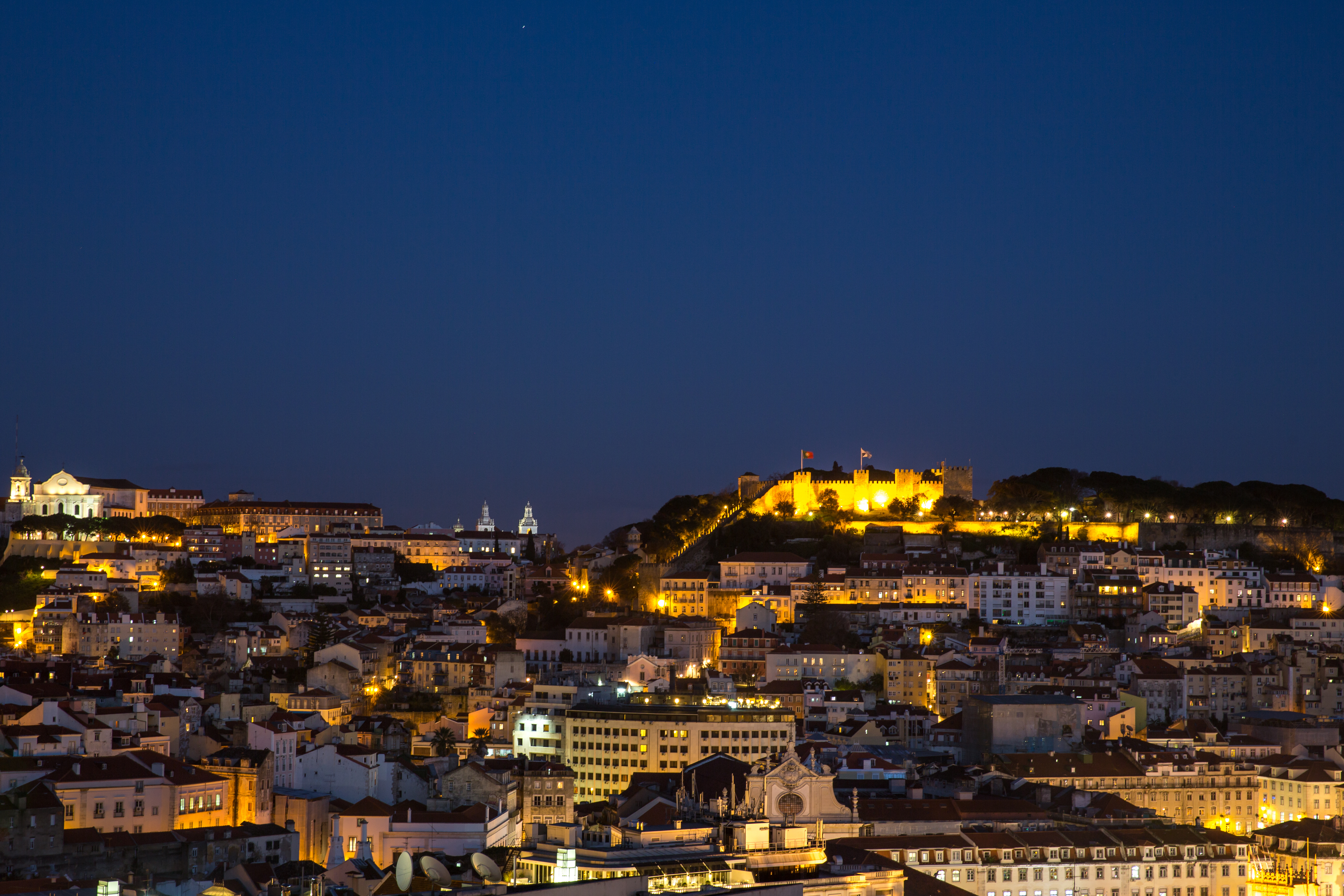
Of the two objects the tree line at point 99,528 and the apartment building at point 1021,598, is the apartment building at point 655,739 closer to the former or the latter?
the apartment building at point 1021,598

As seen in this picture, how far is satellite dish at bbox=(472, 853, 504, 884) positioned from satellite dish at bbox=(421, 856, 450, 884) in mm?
543

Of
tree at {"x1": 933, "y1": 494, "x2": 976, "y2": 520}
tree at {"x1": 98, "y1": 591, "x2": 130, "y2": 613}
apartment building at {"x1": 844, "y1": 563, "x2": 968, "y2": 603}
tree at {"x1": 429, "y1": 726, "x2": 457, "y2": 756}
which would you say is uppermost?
tree at {"x1": 933, "y1": 494, "x2": 976, "y2": 520}

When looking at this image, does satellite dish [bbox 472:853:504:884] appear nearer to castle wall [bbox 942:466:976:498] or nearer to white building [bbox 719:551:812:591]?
white building [bbox 719:551:812:591]

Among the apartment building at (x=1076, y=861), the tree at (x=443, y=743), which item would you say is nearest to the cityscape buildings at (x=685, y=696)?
the apartment building at (x=1076, y=861)

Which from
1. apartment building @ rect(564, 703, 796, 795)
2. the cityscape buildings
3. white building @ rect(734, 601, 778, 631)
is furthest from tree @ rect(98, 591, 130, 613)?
white building @ rect(734, 601, 778, 631)

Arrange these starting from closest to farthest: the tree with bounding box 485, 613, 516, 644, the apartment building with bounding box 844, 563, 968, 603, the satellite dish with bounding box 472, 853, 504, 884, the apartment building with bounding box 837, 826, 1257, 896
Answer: the satellite dish with bounding box 472, 853, 504, 884 < the apartment building with bounding box 837, 826, 1257, 896 < the tree with bounding box 485, 613, 516, 644 < the apartment building with bounding box 844, 563, 968, 603

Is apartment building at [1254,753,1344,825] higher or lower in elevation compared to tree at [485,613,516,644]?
lower

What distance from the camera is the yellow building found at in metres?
86.2

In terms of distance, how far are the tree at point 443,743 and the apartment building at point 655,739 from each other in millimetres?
3321

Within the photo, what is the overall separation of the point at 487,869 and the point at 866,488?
57.0 m

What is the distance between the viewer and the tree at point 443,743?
48.9 metres

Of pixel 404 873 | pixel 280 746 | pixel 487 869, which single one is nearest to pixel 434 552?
pixel 280 746

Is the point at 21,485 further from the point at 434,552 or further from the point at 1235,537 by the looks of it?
the point at 1235,537

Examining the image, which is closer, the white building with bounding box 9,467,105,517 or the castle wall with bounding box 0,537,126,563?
the castle wall with bounding box 0,537,126,563
